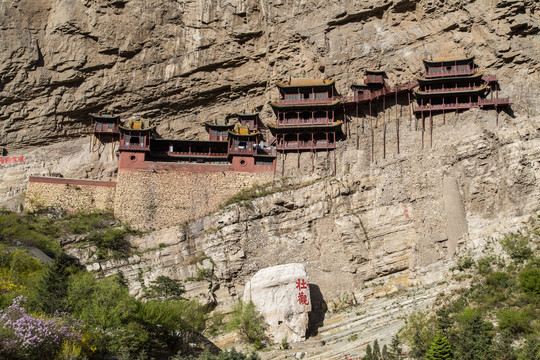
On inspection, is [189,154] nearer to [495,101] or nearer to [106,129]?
[106,129]

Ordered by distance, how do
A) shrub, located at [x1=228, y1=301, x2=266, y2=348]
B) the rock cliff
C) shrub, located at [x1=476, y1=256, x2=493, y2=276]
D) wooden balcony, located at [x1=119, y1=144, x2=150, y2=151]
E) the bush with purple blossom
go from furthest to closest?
wooden balcony, located at [x1=119, y1=144, x2=150, y2=151]
the rock cliff
shrub, located at [x1=228, y1=301, x2=266, y2=348]
shrub, located at [x1=476, y1=256, x2=493, y2=276]
the bush with purple blossom

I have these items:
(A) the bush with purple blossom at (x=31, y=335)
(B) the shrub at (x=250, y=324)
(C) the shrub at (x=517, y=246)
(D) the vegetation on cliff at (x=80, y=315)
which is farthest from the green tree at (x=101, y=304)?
(C) the shrub at (x=517, y=246)

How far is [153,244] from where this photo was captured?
44.8m

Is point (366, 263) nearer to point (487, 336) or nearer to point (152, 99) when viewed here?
point (487, 336)

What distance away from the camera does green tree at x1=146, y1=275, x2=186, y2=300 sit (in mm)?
39344

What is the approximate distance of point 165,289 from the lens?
39562mm

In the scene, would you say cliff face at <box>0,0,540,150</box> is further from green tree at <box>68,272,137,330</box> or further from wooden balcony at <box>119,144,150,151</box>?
green tree at <box>68,272,137,330</box>

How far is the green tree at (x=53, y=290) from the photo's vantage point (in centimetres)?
3075

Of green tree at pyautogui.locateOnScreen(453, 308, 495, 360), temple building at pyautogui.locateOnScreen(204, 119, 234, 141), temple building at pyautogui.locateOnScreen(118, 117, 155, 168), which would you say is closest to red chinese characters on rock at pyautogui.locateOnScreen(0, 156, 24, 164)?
temple building at pyautogui.locateOnScreen(118, 117, 155, 168)

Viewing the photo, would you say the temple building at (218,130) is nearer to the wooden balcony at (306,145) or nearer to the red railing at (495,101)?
the wooden balcony at (306,145)

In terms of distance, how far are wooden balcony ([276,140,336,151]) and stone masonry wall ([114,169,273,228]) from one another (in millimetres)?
2767

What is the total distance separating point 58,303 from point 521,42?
38326 millimetres

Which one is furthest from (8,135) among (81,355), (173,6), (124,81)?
(81,355)

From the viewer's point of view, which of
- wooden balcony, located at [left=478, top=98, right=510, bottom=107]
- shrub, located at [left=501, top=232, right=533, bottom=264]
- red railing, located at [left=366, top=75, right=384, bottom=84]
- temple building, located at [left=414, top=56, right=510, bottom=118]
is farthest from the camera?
A: red railing, located at [left=366, top=75, right=384, bottom=84]
